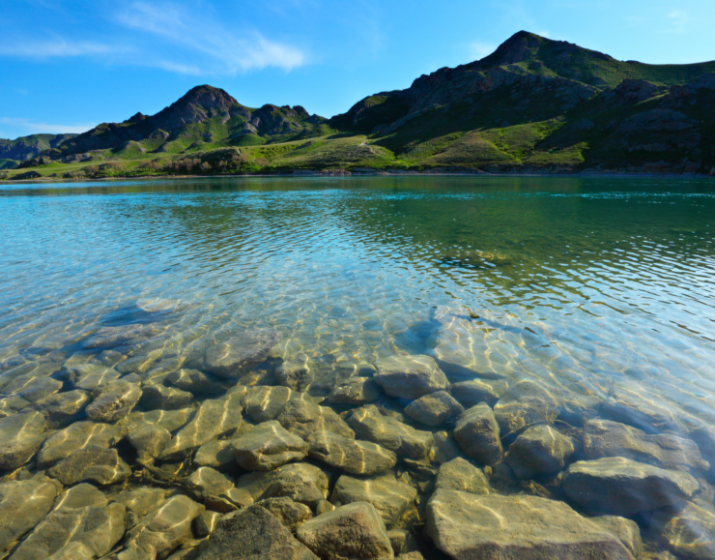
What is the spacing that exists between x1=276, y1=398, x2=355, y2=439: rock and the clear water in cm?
153

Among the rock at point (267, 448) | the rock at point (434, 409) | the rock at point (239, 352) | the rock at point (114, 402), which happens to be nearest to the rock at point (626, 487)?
the rock at point (434, 409)

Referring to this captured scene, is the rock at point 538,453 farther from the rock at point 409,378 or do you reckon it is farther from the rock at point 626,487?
the rock at point 409,378

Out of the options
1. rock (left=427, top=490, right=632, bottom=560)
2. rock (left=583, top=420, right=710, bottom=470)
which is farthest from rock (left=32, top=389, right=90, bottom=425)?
rock (left=583, top=420, right=710, bottom=470)

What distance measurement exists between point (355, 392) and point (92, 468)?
5.61 metres

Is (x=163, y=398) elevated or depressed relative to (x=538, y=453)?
elevated

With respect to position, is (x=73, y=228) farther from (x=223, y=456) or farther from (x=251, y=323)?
(x=223, y=456)

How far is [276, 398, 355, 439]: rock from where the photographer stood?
7.95 metres

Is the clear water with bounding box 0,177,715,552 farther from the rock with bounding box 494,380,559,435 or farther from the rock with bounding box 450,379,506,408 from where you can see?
the rock with bounding box 450,379,506,408

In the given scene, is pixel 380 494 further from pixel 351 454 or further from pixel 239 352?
pixel 239 352

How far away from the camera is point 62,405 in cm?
877

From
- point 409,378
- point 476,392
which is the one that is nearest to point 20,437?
point 409,378

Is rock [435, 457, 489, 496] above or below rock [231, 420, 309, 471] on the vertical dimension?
below

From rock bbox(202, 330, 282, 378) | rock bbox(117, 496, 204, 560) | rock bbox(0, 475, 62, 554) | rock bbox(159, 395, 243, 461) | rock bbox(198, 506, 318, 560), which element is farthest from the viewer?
rock bbox(202, 330, 282, 378)

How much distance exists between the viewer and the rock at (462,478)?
635 cm
